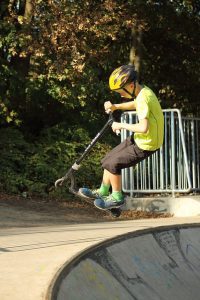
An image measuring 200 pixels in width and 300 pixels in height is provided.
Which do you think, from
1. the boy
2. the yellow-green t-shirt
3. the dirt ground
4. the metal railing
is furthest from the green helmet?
the metal railing

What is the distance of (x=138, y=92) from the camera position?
18.7 ft

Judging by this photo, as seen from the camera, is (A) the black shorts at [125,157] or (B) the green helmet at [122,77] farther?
(A) the black shorts at [125,157]

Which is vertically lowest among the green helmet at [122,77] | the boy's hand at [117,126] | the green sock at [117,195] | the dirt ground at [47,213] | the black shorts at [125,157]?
the dirt ground at [47,213]

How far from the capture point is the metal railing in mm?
11102

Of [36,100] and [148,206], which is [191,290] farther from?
[36,100]

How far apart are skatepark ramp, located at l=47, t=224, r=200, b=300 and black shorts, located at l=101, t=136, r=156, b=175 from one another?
0.73m

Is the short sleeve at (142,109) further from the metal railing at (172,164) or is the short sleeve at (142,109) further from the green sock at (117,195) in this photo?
the metal railing at (172,164)

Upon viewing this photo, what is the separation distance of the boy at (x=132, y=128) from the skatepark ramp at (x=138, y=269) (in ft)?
2.09

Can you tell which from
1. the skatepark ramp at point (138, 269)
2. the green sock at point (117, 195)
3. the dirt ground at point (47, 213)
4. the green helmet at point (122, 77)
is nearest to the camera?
the skatepark ramp at point (138, 269)

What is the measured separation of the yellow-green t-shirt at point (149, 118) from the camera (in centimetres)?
555

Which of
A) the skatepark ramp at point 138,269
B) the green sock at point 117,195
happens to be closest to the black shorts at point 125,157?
the green sock at point 117,195

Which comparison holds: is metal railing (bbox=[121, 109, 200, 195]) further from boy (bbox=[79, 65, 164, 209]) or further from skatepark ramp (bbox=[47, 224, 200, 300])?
boy (bbox=[79, 65, 164, 209])

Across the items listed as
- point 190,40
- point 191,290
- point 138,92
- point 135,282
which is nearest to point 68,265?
point 135,282

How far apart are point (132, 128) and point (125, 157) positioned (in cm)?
42
